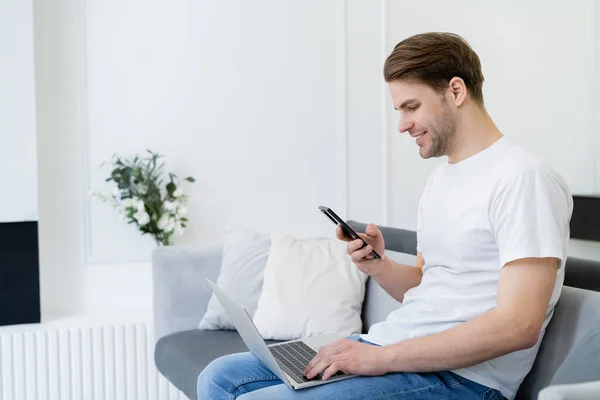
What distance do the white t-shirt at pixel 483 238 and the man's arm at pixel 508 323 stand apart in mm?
35

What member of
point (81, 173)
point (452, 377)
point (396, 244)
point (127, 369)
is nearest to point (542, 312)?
point (452, 377)

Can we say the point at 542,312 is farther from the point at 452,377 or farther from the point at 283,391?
the point at 283,391

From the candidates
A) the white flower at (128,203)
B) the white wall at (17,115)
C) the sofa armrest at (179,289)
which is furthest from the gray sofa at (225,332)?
the white wall at (17,115)

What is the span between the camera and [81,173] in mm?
3385

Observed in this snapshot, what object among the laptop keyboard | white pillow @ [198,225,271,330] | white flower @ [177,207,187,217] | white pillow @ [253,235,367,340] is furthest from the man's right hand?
white flower @ [177,207,187,217]

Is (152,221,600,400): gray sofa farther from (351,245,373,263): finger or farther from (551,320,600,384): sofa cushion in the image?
(351,245,373,263): finger

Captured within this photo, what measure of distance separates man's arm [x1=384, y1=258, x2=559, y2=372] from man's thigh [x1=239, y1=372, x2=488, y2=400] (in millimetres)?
71

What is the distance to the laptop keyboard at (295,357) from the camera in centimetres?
167

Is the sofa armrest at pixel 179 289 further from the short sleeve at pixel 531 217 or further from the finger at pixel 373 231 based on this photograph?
the short sleeve at pixel 531 217

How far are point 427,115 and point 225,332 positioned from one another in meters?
1.41

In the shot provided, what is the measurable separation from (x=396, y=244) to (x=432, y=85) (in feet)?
3.71

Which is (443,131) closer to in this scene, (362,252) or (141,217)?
(362,252)

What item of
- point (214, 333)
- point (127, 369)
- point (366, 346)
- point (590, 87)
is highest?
point (590, 87)

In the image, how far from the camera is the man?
1469 mm
